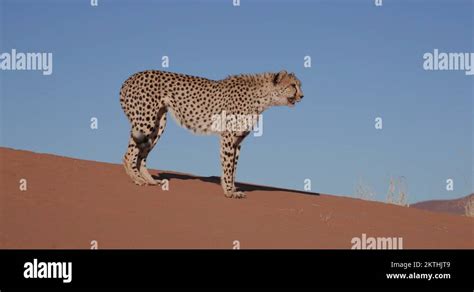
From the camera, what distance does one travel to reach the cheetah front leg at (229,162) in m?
12.6

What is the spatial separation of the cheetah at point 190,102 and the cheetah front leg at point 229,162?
0.15 feet

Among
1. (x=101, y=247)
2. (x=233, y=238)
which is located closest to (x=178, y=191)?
(x=233, y=238)

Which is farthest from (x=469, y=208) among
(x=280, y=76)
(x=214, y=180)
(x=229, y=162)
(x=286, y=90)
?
(x=229, y=162)

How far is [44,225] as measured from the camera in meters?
9.39

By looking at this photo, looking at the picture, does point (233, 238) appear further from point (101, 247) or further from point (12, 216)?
point (12, 216)

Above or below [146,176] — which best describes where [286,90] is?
above

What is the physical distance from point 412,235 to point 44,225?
5.49 meters

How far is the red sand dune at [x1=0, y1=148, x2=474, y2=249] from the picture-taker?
9312 mm

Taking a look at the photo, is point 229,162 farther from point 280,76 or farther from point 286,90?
point 280,76

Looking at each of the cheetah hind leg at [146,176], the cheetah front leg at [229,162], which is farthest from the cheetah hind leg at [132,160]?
the cheetah front leg at [229,162]

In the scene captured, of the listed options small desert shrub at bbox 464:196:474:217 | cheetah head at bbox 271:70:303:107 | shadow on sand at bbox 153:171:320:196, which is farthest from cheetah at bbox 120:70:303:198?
small desert shrub at bbox 464:196:474:217

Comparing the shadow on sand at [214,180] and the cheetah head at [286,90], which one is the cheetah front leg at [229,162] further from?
the shadow on sand at [214,180]

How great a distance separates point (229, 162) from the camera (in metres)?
12.7

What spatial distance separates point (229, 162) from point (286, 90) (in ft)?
5.81
